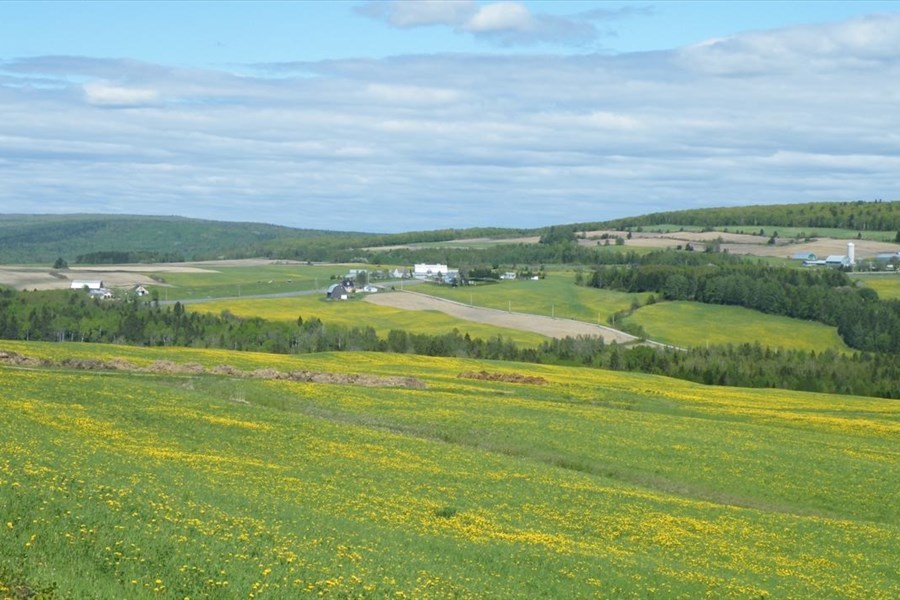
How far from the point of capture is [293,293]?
513 feet

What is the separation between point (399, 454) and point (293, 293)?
399 ft

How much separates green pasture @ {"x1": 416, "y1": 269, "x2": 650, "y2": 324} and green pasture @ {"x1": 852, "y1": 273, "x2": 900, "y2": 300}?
3120 cm

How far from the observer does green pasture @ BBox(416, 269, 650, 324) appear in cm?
14450

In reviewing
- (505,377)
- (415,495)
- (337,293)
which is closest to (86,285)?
(337,293)

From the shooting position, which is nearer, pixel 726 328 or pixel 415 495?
pixel 415 495

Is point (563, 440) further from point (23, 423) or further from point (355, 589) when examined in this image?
point (355, 589)

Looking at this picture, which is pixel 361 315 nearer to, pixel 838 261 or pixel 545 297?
pixel 545 297

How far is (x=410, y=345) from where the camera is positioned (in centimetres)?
10512

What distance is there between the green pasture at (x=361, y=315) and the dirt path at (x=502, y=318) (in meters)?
2.56

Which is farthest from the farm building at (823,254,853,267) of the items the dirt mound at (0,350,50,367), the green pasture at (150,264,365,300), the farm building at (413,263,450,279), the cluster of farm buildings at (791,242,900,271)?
the dirt mound at (0,350,50,367)

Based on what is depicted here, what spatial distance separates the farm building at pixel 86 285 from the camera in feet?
445

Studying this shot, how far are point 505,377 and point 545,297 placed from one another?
3194 inches

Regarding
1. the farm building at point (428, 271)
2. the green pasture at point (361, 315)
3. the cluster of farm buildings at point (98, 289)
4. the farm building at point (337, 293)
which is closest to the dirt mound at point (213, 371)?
the green pasture at point (361, 315)

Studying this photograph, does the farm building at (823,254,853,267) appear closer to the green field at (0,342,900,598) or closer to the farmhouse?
the farmhouse
